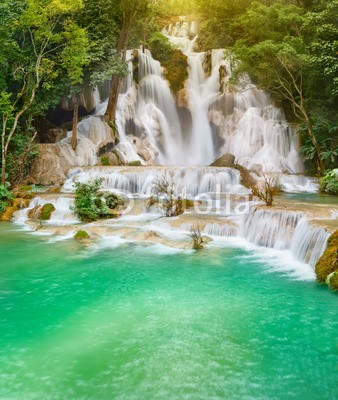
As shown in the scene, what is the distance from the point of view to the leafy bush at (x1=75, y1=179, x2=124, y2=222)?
1386 centimetres

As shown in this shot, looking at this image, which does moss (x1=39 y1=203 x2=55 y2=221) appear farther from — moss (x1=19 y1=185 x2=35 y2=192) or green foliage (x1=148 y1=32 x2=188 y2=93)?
green foliage (x1=148 y1=32 x2=188 y2=93)

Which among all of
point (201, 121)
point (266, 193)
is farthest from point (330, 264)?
point (201, 121)

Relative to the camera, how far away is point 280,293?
23.5ft

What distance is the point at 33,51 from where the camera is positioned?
19906 mm

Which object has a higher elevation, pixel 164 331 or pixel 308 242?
pixel 308 242

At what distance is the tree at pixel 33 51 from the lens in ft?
56.0

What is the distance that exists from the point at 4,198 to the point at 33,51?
893 cm

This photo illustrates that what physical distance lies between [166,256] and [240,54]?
15120 millimetres

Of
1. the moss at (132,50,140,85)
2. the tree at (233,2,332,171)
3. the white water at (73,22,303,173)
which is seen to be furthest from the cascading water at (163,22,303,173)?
the moss at (132,50,140,85)

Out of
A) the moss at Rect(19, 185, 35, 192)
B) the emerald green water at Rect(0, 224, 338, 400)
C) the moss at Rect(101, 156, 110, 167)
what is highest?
the moss at Rect(101, 156, 110, 167)

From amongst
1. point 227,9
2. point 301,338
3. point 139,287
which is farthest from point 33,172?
point 227,9

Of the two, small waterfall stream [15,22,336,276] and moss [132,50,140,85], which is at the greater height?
moss [132,50,140,85]

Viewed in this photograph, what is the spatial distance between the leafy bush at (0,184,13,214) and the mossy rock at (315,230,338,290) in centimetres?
1239

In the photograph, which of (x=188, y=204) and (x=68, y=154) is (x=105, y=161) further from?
(x=188, y=204)
